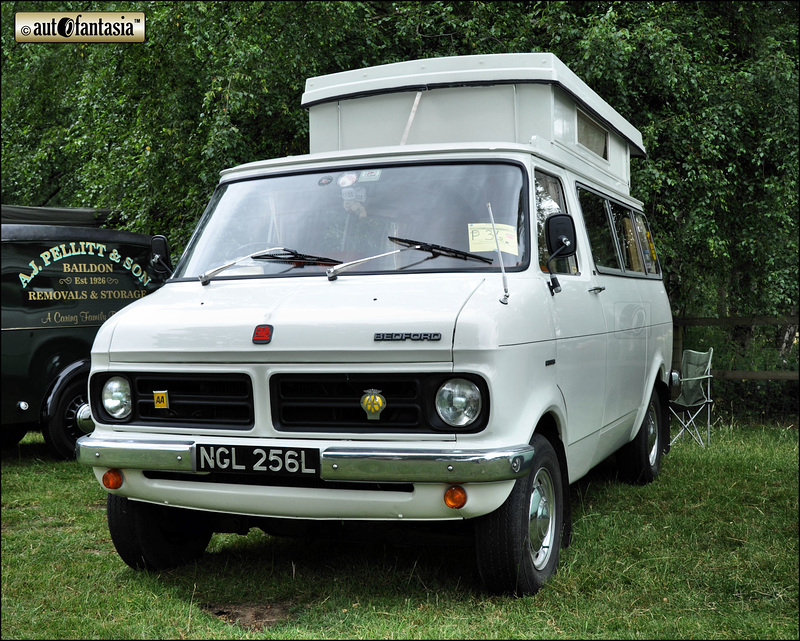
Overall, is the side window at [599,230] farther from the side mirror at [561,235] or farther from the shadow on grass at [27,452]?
the shadow on grass at [27,452]

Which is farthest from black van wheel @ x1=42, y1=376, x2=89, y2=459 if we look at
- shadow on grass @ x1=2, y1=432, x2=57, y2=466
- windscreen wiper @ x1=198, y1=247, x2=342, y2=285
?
windscreen wiper @ x1=198, y1=247, x2=342, y2=285

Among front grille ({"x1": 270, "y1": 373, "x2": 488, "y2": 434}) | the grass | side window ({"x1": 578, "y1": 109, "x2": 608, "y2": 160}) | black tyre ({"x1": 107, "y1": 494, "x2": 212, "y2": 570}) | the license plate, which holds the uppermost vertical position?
Result: side window ({"x1": 578, "y1": 109, "x2": 608, "y2": 160})

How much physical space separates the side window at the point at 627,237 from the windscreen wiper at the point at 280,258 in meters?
2.71

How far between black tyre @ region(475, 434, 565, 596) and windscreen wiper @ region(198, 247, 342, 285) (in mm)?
1436

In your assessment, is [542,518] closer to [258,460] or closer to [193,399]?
[258,460]

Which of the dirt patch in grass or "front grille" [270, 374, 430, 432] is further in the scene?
the dirt patch in grass

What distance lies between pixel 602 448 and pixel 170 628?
3.00 meters

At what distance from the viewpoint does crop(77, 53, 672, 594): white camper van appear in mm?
3967

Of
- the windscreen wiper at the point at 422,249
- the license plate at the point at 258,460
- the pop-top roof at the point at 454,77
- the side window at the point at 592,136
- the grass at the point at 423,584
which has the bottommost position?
the grass at the point at 423,584

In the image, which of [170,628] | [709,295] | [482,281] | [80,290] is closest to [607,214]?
[482,281]

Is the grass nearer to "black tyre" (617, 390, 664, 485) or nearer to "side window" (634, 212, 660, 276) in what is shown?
"black tyre" (617, 390, 664, 485)

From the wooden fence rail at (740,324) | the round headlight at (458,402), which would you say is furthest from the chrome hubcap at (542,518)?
the wooden fence rail at (740,324)

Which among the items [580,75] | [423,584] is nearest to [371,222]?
[423,584]

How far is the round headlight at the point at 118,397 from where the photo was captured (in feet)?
14.8
